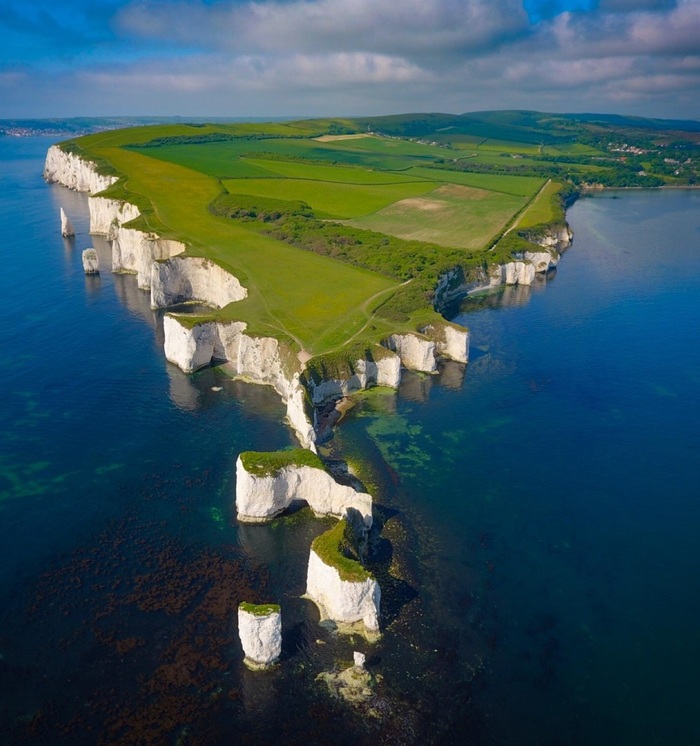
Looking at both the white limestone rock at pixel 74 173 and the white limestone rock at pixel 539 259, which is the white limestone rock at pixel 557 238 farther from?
the white limestone rock at pixel 74 173

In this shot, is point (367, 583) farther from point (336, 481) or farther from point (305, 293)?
point (305, 293)

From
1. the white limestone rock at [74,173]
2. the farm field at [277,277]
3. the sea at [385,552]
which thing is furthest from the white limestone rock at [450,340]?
the white limestone rock at [74,173]

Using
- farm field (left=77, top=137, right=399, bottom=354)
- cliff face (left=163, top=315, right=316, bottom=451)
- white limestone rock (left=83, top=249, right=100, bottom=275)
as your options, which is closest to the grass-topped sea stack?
cliff face (left=163, top=315, right=316, bottom=451)

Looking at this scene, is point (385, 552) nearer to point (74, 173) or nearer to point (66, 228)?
point (66, 228)

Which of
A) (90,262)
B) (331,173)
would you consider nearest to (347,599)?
(90,262)

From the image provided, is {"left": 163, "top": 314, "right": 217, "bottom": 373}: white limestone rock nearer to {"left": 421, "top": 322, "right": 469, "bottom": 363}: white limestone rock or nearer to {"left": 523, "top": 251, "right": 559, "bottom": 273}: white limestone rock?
{"left": 421, "top": 322, "right": 469, "bottom": 363}: white limestone rock
